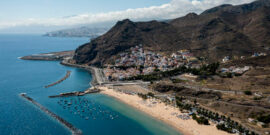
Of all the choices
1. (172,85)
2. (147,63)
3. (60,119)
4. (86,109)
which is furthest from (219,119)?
(147,63)

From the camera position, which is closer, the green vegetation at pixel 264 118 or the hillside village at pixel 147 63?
the green vegetation at pixel 264 118

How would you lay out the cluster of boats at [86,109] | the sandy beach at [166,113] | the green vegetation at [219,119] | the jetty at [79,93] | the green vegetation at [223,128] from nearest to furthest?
the green vegetation at [223,128], the green vegetation at [219,119], the sandy beach at [166,113], the cluster of boats at [86,109], the jetty at [79,93]

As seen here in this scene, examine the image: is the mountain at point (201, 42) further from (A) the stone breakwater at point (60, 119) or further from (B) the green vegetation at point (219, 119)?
(A) the stone breakwater at point (60, 119)

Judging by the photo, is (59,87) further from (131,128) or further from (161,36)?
(161,36)

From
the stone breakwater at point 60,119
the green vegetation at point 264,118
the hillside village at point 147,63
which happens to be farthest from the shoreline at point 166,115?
the stone breakwater at point 60,119

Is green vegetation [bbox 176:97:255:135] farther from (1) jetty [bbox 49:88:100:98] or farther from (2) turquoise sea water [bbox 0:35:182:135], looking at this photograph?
(1) jetty [bbox 49:88:100:98]

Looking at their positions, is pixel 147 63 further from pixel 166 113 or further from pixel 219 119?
pixel 219 119

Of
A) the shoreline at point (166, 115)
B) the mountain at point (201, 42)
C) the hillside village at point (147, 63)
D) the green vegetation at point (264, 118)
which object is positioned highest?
the mountain at point (201, 42)
